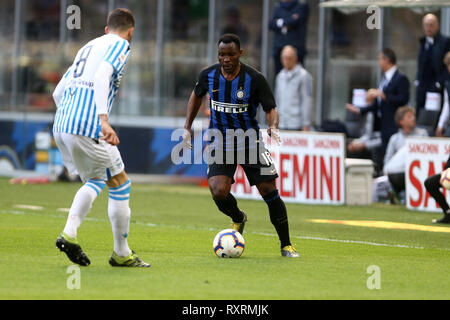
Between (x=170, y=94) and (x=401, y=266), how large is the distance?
48.0 feet

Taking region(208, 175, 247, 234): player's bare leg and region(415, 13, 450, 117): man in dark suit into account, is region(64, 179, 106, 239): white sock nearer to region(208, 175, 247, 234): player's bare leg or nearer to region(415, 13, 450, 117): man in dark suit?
region(208, 175, 247, 234): player's bare leg

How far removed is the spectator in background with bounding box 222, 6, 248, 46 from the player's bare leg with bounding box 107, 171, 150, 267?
13.8m

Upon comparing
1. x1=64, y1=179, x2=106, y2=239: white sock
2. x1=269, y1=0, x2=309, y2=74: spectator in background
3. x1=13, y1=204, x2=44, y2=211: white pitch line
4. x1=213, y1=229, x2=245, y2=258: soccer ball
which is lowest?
x1=13, y1=204, x2=44, y2=211: white pitch line

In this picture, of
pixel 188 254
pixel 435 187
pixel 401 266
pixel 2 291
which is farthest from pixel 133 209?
pixel 2 291

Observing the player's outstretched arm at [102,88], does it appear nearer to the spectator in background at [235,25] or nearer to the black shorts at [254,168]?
the black shorts at [254,168]

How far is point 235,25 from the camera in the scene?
22422 mm

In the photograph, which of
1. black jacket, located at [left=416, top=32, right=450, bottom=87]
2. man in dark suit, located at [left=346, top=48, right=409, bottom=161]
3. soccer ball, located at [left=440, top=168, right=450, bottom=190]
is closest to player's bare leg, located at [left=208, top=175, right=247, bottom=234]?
soccer ball, located at [left=440, top=168, right=450, bottom=190]

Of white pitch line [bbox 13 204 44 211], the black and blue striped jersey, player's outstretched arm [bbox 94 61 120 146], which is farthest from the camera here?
white pitch line [bbox 13 204 44 211]

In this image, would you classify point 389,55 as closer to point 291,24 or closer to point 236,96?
point 291,24

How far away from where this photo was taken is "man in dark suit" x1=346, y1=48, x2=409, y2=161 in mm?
17391

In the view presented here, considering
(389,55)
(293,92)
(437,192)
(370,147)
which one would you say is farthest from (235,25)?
(437,192)

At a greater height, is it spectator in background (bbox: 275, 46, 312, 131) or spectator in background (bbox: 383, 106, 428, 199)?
spectator in background (bbox: 275, 46, 312, 131)

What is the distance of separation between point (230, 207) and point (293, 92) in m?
8.17

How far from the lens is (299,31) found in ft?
61.3
